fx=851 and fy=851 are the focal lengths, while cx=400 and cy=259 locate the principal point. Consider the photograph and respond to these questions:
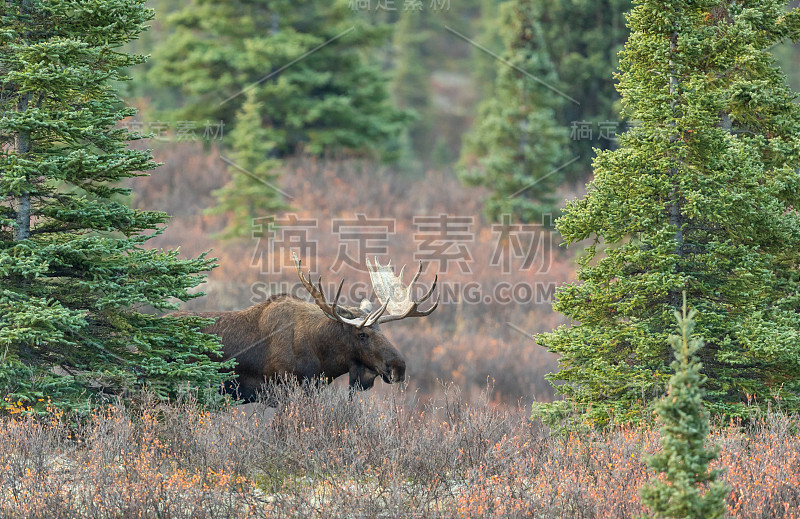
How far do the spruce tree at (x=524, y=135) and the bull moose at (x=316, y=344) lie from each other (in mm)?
14063

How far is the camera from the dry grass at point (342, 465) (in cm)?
687

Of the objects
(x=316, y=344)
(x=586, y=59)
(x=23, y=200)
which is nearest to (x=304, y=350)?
(x=316, y=344)

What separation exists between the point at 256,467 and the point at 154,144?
2076 cm

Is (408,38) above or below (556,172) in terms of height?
above

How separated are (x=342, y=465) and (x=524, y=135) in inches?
731

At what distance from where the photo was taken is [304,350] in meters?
10.9

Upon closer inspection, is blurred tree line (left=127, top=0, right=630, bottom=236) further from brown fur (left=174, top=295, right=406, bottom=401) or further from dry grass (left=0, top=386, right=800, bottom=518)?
dry grass (left=0, top=386, right=800, bottom=518)

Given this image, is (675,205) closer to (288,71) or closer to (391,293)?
(391,293)

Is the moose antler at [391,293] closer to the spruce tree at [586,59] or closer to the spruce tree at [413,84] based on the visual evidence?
the spruce tree at [586,59]

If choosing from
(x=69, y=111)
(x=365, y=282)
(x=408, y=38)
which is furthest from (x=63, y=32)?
(x=408, y=38)

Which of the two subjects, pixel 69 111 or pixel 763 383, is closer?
pixel 69 111

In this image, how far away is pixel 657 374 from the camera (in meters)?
8.92

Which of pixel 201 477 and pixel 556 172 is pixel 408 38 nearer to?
pixel 556 172

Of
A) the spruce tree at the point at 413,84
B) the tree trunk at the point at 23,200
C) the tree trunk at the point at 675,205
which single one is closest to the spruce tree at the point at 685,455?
the tree trunk at the point at 675,205
